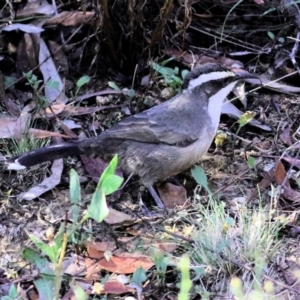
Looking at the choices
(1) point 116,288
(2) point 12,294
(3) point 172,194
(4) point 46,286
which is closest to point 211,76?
(3) point 172,194

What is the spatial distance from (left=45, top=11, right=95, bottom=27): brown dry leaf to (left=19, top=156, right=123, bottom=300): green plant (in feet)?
8.97

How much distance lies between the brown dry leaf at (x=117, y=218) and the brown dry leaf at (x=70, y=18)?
2.27 metres

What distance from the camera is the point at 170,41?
6488 mm

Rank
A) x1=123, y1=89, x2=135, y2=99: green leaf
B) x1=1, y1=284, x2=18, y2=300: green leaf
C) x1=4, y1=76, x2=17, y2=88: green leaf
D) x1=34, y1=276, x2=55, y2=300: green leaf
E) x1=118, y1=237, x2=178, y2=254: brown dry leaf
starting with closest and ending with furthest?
x1=1, y1=284, x2=18, y2=300: green leaf, x1=34, y1=276, x2=55, y2=300: green leaf, x1=118, y1=237, x2=178, y2=254: brown dry leaf, x1=123, y1=89, x2=135, y2=99: green leaf, x1=4, y1=76, x2=17, y2=88: green leaf

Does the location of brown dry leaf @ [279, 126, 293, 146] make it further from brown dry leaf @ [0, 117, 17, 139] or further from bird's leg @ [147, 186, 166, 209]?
brown dry leaf @ [0, 117, 17, 139]

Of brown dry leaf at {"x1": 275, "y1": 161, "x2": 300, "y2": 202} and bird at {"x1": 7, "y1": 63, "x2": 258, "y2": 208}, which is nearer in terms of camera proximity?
brown dry leaf at {"x1": 275, "y1": 161, "x2": 300, "y2": 202}

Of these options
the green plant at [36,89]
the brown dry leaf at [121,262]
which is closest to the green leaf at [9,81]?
the green plant at [36,89]

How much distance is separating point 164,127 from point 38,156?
92 centimetres

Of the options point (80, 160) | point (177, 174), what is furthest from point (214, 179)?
point (80, 160)

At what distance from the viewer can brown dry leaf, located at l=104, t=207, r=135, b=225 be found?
15.8 feet

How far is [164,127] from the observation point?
538 centimetres

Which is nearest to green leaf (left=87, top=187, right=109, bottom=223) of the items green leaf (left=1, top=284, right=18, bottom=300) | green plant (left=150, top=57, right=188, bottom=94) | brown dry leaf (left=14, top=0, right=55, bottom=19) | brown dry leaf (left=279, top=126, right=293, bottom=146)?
green leaf (left=1, top=284, right=18, bottom=300)

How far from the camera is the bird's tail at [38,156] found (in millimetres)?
5160

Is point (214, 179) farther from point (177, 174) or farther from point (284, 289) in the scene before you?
point (284, 289)
